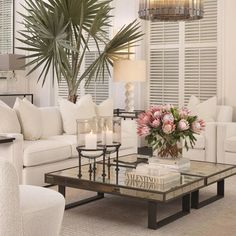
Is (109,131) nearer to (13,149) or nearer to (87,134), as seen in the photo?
(87,134)

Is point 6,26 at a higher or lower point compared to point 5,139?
higher

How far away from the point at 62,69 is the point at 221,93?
2291 mm

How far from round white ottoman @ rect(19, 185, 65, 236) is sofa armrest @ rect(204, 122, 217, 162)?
3.53 meters

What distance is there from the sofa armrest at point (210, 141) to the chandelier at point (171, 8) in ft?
5.12

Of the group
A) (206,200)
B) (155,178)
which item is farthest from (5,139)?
(206,200)

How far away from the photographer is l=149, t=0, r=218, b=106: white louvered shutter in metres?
7.39

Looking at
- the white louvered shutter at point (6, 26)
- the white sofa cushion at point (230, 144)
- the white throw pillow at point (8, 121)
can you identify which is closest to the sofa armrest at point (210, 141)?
the white sofa cushion at point (230, 144)

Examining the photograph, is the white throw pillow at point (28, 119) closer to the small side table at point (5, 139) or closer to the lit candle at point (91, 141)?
the small side table at point (5, 139)

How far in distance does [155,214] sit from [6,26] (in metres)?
6.50

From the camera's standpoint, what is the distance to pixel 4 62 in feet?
27.8

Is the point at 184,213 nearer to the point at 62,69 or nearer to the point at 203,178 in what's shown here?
the point at 203,178

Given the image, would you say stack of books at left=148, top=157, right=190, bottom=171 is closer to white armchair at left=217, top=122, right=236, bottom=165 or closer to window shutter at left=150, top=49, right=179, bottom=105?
white armchair at left=217, top=122, right=236, bottom=165

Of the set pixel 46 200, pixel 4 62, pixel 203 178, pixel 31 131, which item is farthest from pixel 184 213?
pixel 4 62

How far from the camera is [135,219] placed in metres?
4.04
